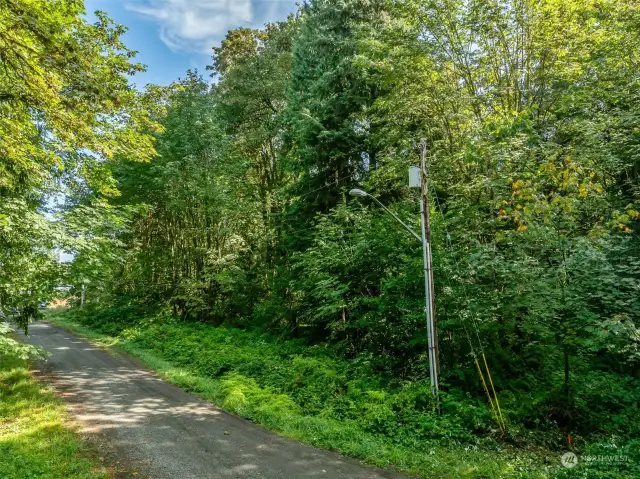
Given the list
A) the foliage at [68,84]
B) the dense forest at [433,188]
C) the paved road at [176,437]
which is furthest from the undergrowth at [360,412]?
the foliage at [68,84]

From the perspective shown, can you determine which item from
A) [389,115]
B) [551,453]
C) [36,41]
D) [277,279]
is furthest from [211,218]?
[551,453]

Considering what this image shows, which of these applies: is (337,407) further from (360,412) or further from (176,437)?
(176,437)

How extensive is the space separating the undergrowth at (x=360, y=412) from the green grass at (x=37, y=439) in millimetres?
3506

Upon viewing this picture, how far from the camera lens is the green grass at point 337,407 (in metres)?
6.73

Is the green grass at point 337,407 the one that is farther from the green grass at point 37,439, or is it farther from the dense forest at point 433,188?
the green grass at point 37,439

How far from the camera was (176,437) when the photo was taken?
Result: 7598 millimetres

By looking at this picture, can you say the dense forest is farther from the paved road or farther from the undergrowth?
the paved road

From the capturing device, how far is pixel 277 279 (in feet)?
55.1

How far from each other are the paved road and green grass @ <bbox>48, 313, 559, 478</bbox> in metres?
0.49

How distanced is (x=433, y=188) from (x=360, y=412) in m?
7.28

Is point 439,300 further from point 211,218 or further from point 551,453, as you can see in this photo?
point 211,218

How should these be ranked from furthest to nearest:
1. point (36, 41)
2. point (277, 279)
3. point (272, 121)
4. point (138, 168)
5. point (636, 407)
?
point (138, 168)
point (272, 121)
point (277, 279)
point (636, 407)
point (36, 41)

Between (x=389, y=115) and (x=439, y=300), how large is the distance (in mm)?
7191

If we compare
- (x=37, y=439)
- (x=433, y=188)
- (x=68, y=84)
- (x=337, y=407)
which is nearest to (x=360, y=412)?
(x=337, y=407)
